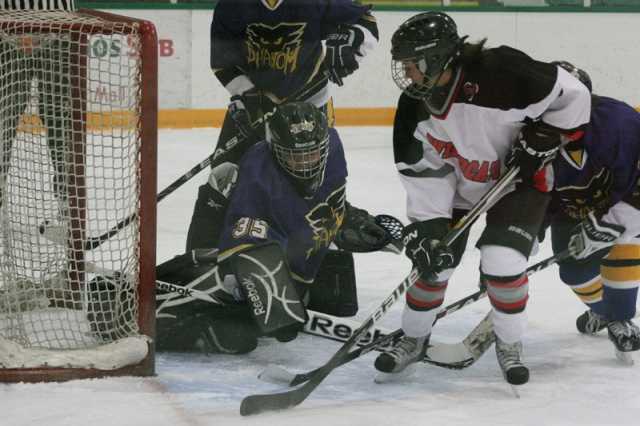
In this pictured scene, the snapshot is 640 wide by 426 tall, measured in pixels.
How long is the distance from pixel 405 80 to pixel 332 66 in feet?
1.70

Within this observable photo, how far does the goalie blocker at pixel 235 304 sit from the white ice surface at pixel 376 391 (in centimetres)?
5

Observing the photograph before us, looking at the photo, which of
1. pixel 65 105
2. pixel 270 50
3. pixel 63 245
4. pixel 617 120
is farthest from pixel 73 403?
pixel 617 120

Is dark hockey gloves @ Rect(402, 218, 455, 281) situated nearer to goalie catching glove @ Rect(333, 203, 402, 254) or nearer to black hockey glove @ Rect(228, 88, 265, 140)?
goalie catching glove @ Rect(333, 203, 402, 254)

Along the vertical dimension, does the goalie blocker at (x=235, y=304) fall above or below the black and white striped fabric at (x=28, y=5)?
below

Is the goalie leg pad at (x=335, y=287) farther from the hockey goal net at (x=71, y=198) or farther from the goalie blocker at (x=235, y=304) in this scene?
the hockey goal net at (x=71, y=198)

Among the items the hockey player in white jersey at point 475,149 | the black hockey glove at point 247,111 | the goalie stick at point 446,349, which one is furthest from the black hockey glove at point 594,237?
the black hockey glove at point 247,111

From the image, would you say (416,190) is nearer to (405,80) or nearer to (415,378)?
(405,80)

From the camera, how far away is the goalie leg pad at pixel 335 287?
2.32 metres

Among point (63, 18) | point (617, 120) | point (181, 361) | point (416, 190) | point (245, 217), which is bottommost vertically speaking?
point (181, 361)

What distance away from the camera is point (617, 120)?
6.64ft

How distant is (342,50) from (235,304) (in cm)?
81

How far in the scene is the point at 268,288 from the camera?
1.94 metres

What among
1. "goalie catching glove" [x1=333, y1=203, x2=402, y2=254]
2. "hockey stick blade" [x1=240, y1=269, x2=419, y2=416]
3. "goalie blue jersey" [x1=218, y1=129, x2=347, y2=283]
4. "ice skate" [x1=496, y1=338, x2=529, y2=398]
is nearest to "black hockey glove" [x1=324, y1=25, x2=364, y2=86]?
"goalie blue jersey" [x1=218, y1=129, x2=347, y2=283]

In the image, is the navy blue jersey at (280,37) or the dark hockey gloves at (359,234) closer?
the navy blue jersey at (280,37)
